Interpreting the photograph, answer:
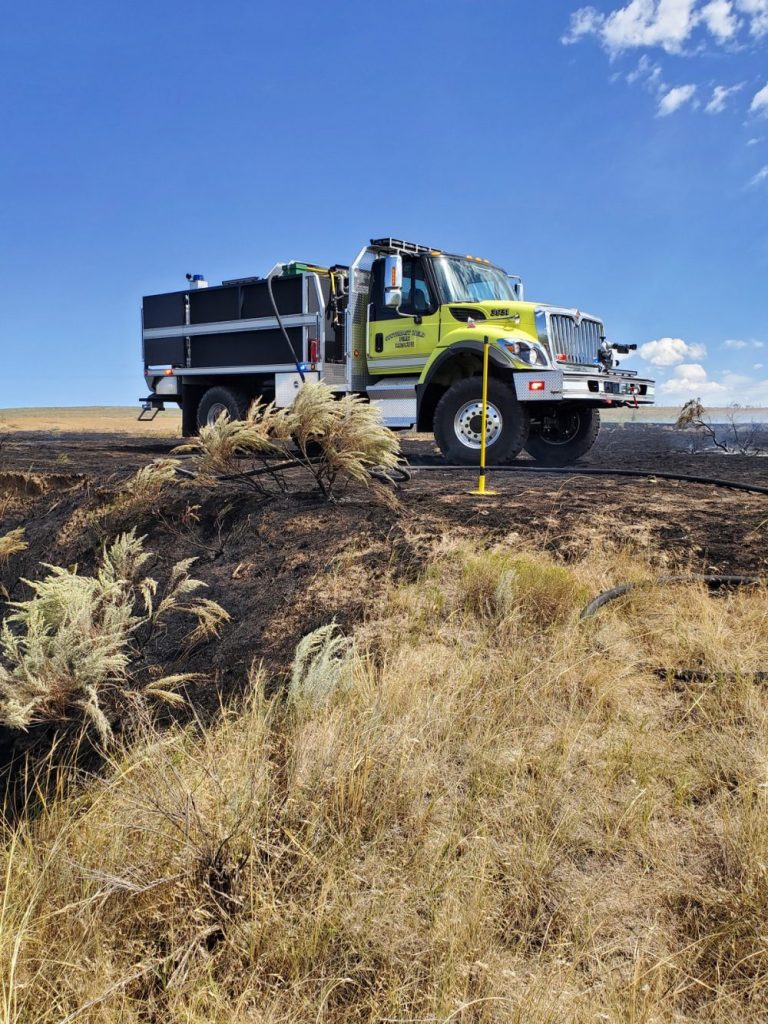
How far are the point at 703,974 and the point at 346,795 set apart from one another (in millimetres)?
1196

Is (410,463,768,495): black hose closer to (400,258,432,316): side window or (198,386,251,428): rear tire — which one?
(400,258,432,316): side window

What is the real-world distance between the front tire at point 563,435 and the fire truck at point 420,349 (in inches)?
0.7

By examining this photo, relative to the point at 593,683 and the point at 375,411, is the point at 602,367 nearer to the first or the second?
the point at 375,411

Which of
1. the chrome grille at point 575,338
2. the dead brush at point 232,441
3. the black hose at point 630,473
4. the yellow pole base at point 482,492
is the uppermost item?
the chrome grille at point 575,338

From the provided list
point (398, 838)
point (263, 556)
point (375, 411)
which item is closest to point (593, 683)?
point (398, 838)

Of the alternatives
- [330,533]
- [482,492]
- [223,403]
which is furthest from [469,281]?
[330,533]

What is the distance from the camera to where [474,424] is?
1023 cm

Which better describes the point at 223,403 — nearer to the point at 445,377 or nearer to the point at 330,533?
the point at 445,377

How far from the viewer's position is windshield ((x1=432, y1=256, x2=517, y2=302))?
36.1 ft

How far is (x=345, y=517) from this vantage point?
216 inches

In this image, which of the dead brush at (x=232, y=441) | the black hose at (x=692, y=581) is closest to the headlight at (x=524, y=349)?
the dead brush at (x=232, y=441)

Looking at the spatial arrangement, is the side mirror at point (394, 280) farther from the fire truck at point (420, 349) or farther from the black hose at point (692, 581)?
the black hose at point (692, 581)

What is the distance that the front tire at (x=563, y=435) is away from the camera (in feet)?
37.7

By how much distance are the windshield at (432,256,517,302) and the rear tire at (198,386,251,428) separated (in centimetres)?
445
